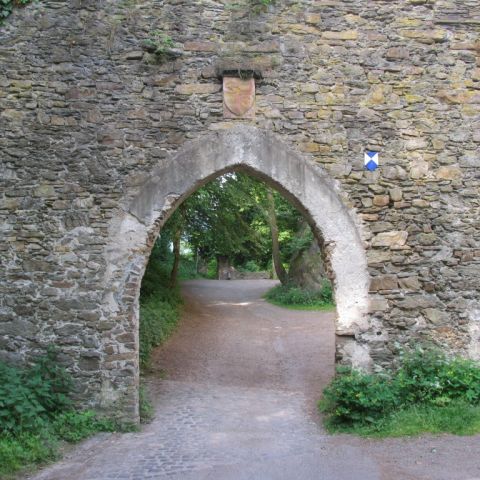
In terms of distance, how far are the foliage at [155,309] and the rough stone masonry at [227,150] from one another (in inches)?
135

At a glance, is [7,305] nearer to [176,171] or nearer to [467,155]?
[176,171]

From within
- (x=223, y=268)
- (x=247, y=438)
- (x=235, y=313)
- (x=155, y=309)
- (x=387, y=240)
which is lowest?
(x=247, y=438)

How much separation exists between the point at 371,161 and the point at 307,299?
1048 centimetres

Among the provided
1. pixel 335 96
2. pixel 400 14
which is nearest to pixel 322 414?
pixel 335 96

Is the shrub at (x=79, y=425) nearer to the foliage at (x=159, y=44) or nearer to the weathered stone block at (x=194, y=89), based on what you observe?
the weathered stone block at (x=194, y=89)

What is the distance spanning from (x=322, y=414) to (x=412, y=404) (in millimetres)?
1075

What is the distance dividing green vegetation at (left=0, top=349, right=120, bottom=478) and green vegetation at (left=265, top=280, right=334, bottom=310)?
34.6 ft

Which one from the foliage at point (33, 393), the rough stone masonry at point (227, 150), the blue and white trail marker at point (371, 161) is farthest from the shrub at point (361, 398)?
the foliage at point (33, 393)

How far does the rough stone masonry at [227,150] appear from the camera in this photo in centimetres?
569

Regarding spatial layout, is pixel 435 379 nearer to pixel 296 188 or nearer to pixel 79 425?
pixel 296 188

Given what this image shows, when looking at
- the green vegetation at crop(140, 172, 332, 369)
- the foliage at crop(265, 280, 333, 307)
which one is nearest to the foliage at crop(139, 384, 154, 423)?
the green vegetation at crop(140, 172, 332, 369)

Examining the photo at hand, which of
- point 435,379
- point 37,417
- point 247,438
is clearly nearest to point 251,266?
point 435,379

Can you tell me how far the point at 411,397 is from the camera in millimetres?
5539

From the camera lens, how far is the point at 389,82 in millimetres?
5984
